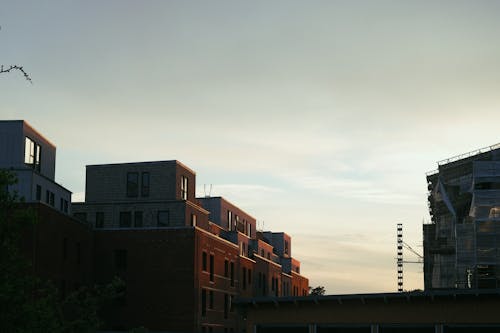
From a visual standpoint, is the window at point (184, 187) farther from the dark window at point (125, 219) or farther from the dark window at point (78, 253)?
the dark window at point (78, 253)

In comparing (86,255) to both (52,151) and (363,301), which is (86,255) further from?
(363,301)

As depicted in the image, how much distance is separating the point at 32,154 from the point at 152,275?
15.9 m

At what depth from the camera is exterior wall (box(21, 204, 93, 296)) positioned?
189 feet

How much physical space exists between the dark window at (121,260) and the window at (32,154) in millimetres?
12272

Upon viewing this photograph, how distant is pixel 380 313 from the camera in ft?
142

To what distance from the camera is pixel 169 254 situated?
70875 millimetres

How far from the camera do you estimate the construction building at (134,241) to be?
6041 cm

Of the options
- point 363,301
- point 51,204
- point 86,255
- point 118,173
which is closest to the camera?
point 363,301

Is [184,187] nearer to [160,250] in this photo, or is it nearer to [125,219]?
[125,219]

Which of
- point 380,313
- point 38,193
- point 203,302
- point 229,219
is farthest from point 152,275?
point 380,313

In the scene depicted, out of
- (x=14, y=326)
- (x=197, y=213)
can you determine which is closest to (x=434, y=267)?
(x=197, y=213)

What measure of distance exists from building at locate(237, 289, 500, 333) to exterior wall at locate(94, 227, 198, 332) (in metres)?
23.2

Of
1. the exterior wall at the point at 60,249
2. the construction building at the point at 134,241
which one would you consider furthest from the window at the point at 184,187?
the exterior wall at the point at 60,249

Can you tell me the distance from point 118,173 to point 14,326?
191ft
